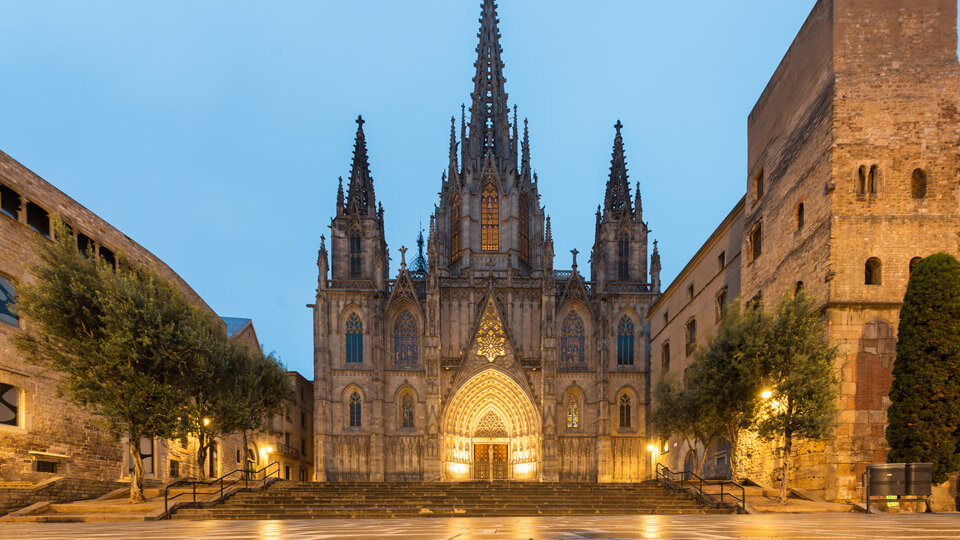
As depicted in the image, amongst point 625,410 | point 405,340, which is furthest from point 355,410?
point 625,410

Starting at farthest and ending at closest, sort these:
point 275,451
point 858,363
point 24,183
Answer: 1. point 275,451
2. point 24,183
3. point 858,363

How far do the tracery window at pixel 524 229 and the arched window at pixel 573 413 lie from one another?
31.7 ft

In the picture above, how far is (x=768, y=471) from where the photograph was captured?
65.3 feet

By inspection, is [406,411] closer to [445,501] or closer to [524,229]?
[524,229]

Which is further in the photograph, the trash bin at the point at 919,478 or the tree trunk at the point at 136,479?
the tree trunk at the point at 136,479

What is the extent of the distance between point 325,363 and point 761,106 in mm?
25679

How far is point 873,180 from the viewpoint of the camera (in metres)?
17.1

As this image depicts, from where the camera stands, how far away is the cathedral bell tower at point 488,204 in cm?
4156

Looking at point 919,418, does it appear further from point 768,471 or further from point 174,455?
point 174,455

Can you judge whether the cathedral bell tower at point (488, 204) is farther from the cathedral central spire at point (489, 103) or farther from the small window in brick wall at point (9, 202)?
the small window in brick wall at point (9, 202)

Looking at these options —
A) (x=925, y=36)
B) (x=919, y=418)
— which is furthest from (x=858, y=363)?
(x=925, y=36)

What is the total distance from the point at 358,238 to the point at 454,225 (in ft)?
20.6

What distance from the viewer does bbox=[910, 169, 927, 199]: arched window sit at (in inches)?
669

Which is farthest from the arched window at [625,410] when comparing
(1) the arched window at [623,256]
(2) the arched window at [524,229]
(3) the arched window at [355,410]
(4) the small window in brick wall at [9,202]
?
(4) the small window in brick wall at [9,202]
